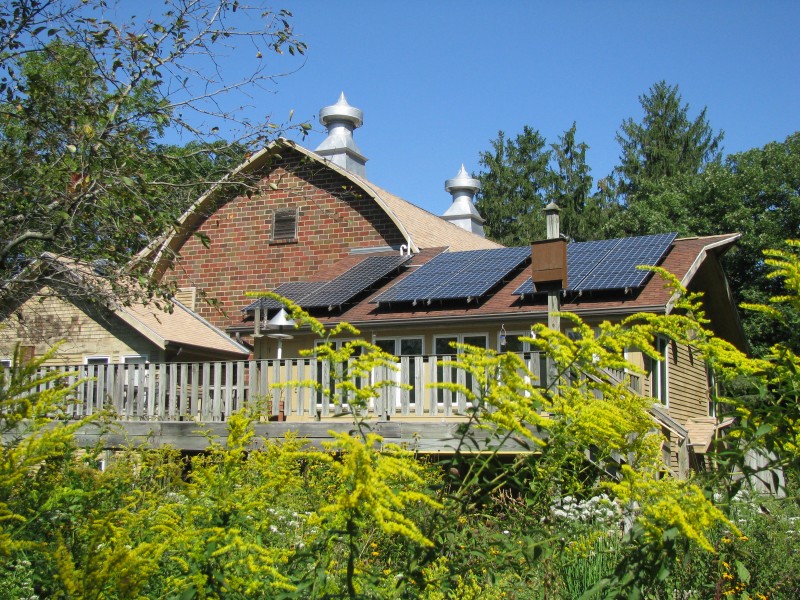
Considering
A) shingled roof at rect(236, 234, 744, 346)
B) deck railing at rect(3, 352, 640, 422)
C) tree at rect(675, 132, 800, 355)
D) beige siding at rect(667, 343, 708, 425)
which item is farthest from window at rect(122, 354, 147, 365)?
tree at rect(675, 132, 800, 355)

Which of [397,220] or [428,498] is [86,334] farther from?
[428,498]

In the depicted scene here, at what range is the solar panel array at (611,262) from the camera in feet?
60.6

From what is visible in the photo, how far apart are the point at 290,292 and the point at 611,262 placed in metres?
8.22

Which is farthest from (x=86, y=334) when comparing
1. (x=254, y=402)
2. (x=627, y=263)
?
(x=627, y=263)

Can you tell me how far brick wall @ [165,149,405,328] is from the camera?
25.3m

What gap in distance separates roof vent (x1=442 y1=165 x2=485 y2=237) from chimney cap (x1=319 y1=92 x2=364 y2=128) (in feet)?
24.2

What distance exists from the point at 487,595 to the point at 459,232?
86.9ft

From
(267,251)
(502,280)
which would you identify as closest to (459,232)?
(267,251)

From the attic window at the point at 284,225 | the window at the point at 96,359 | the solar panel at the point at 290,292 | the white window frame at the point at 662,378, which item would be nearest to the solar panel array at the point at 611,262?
the white window frame at the point at 662,378

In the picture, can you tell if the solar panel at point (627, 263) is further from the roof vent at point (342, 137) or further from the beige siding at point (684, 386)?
the roof vent at point (342, 137)

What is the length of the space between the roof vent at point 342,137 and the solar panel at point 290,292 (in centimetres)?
528

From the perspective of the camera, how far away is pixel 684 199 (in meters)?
39.7

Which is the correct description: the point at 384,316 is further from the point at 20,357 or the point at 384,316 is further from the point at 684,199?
the point at 684,199

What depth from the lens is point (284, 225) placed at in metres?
26.3
